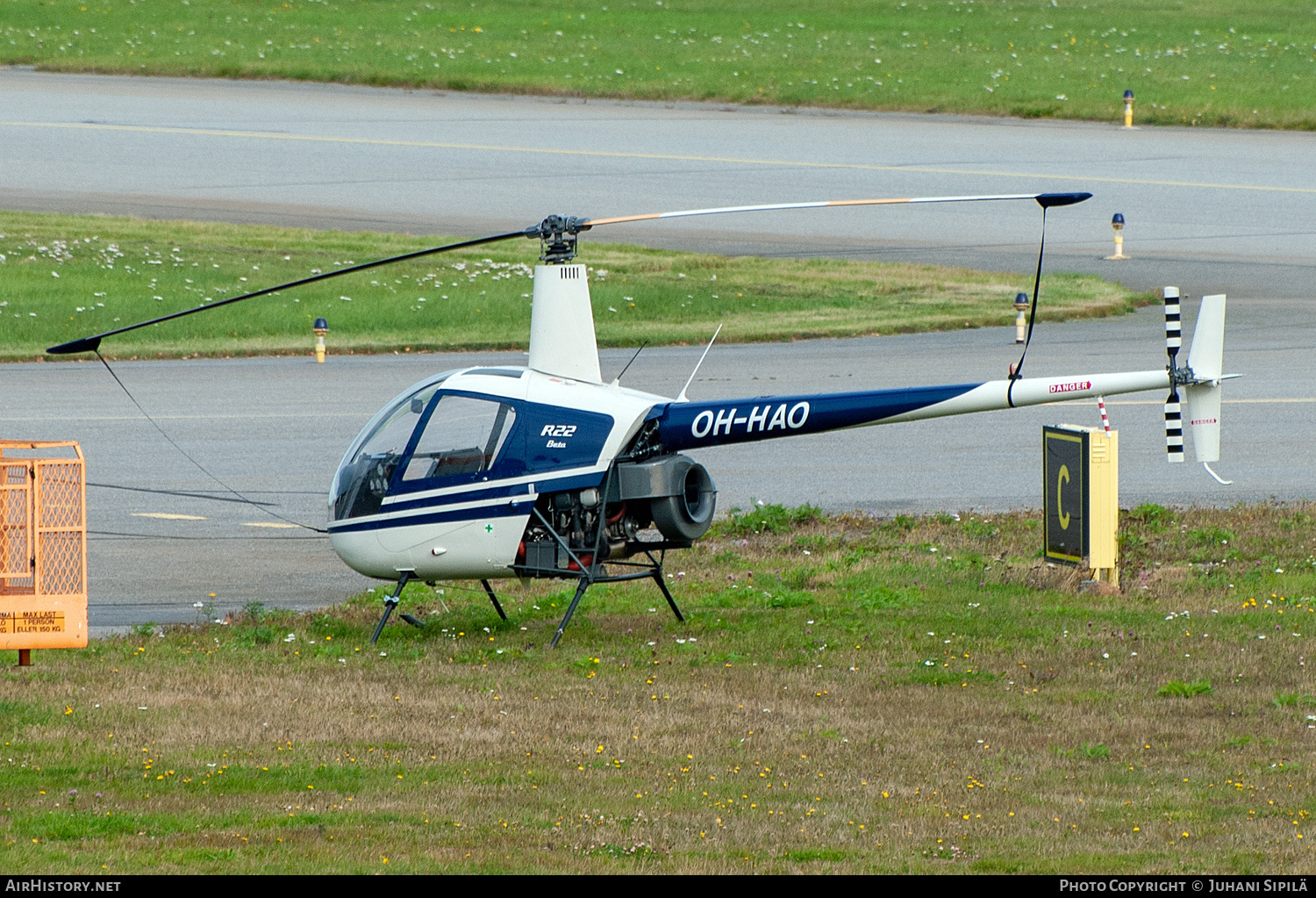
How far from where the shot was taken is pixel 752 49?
57.6 metres

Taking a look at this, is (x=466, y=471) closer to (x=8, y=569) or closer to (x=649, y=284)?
(x=8, y=569)

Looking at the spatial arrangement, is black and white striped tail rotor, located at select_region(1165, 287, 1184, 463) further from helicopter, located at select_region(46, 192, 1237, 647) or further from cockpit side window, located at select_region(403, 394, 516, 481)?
cockpit side window, located at select_region(403, 394, 516, 481)

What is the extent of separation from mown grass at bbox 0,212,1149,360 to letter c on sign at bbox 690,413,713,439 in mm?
15730

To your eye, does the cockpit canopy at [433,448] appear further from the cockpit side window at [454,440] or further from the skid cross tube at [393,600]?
the skid cross tube at [393,600]

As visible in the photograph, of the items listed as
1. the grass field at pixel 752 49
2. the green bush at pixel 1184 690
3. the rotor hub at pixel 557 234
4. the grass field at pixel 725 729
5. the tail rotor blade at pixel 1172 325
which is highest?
the grass field at pixel 752 49

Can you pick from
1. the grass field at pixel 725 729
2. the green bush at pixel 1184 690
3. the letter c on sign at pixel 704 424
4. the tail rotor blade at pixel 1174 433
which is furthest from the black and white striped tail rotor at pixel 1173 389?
the letter c on sign at pixel 704 424

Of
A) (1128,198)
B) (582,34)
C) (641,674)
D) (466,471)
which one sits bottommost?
(641,674)

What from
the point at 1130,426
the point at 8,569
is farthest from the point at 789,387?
the point at 8,569

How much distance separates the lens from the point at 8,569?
11.3 meters

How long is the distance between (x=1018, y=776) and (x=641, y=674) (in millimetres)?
3385

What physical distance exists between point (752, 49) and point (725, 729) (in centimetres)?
4945

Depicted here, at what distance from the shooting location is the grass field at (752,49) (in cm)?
5078

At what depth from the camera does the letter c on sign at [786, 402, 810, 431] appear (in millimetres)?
12680

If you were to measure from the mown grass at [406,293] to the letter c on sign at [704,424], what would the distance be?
51.6ft
